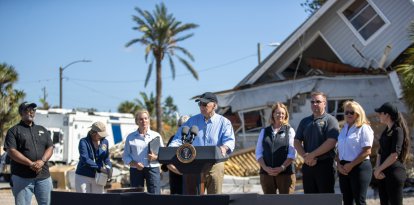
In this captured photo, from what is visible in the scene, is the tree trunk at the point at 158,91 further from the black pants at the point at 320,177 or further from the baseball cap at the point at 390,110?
the baseball cap at the point at 390,110

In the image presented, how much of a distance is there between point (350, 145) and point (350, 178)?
0.39 metres

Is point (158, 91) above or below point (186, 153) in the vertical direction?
above

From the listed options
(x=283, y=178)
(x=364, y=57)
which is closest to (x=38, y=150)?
(x=283, y=178)

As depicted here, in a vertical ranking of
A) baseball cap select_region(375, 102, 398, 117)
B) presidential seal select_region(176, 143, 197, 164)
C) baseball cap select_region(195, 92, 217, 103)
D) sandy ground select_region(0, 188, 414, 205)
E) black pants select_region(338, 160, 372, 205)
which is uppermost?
baseball cap select_region(195, 92, 217, 103)

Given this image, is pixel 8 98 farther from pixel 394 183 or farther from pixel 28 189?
pixel 394 183

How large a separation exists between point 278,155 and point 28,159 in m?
3.15

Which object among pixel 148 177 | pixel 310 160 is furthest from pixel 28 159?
pixel 310 160

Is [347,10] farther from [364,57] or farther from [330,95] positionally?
[330,95]

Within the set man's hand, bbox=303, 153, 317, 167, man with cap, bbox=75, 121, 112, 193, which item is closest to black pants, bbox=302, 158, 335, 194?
man's hand, bbox=303, 153, 317, 167

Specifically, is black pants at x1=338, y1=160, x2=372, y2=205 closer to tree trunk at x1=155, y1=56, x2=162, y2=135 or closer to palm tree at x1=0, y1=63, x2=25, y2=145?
palm tree at x1=0, y1=63, x2=25, y2=145

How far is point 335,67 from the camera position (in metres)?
20.5

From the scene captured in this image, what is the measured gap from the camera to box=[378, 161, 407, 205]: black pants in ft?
22.8

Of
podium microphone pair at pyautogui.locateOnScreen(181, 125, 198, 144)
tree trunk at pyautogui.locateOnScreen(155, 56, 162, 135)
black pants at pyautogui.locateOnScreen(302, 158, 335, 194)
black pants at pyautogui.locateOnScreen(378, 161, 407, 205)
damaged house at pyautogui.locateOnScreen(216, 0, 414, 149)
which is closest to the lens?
podium microphone pair at pyautogui.locateOnScreen(181, 125, 198, 144)

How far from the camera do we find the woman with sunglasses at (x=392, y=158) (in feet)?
23.0
